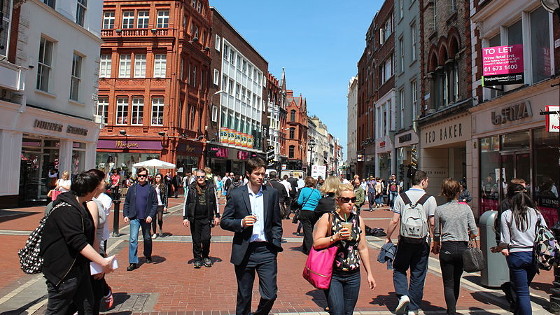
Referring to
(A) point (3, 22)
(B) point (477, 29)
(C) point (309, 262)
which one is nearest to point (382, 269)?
(C) point (309, 262)

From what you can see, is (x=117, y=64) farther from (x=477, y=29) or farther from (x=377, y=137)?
(x=477, y=29)

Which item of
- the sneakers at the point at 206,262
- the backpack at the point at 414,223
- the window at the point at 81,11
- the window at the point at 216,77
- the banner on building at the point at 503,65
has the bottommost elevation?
the sneakers at the point at 206,262

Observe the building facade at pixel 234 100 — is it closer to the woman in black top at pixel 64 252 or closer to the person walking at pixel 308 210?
the person walking at pixel 308 210

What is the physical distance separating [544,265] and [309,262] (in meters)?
2.73

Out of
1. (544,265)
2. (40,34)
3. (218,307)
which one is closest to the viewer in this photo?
(544,265)

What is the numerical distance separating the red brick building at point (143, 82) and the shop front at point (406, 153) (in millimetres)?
16451

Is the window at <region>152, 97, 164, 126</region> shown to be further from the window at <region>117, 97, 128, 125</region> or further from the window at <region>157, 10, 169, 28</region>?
the window at <region>157, 10, 169, 28</region>

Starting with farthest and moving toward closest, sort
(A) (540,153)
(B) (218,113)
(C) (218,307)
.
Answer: (B) (218,113) < (A) (540,153) < (C) (218,307)

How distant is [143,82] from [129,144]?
4948 mm

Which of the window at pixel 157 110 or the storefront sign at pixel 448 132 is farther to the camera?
the window at pixel 157 110

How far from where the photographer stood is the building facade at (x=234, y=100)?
1547 inches

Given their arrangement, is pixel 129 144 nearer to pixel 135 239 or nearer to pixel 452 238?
pixel 135 239

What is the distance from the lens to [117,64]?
3164 cm

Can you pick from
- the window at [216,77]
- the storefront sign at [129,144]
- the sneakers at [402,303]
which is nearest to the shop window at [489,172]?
the sneakers at [402,303]
